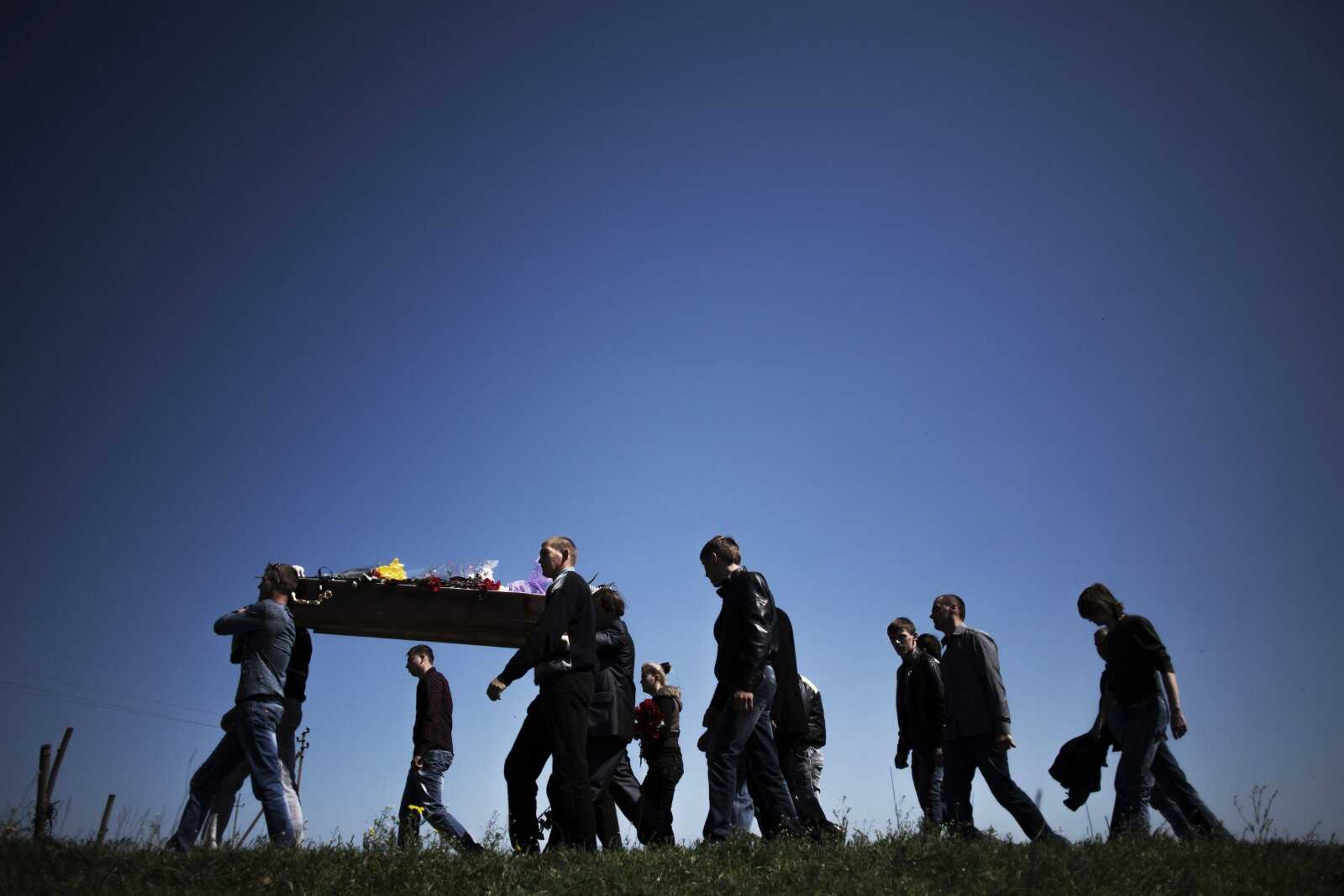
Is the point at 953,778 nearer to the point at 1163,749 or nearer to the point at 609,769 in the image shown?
the point at 1163,749

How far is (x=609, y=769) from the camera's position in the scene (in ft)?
23.5

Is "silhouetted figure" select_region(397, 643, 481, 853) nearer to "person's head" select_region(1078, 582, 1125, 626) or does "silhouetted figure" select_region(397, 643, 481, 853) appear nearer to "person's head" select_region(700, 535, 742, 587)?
"person's head" select_region(700, 535, 742, 587)

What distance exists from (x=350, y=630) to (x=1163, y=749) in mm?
7228

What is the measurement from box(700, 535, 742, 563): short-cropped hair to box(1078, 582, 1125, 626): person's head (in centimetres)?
273

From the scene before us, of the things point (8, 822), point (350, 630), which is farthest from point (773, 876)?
point (350, 630)

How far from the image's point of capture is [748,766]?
21.1 ft

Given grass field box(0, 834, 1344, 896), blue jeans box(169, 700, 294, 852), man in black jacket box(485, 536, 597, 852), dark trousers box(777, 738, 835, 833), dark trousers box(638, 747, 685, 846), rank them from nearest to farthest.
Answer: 1. grass field box(0, 834, 1344, 896)
2. man in black jacket box(485, 536, 597, 852)
3. blue jeans box(169, 700, 294, 852)
4. dark trousers box(777, 738, 835, 833)
5. dark trousers box(638, 747, 685, 846)

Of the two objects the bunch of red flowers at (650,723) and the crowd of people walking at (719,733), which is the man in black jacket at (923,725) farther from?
the bunch of red flowers at (650,723)

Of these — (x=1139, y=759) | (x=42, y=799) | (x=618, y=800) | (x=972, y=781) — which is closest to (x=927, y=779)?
(x=972, y=781)

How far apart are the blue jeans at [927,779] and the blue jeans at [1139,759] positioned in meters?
1.64

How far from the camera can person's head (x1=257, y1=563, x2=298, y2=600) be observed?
22.1 feet

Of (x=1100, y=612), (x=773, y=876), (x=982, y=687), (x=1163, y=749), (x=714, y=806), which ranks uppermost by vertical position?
(x=1100, y=612)

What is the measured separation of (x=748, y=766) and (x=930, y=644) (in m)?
2.77

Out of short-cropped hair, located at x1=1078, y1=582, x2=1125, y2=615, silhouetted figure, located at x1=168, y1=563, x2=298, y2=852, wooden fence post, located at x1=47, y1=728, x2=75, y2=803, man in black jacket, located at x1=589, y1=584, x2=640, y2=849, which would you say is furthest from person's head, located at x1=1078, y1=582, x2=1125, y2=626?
wooden fence post, located at x1=47, y1=728, x2=75, y2=803
